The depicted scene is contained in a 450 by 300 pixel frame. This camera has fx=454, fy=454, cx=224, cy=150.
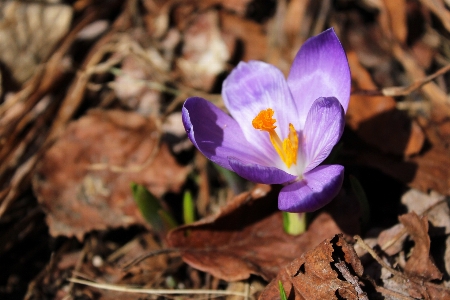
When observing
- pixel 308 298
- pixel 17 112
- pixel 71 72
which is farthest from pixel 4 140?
pixel 308 298

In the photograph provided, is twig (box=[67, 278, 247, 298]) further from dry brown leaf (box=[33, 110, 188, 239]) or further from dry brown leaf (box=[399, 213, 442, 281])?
dry brown leaf (box=[399, 213, 442, 281])

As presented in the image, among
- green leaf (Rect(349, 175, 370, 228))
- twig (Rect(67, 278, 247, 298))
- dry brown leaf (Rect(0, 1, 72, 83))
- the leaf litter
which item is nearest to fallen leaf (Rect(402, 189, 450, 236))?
the leaf litter

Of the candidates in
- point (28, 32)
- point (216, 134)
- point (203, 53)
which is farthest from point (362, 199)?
point (28, 32)

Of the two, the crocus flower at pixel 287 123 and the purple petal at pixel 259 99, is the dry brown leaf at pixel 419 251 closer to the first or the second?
the crocus flower at pixel 287 123

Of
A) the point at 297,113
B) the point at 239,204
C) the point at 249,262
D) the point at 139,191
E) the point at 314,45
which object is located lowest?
the point at 249,262

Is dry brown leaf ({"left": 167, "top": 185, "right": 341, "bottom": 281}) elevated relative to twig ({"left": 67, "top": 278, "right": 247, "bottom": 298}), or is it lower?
elevated

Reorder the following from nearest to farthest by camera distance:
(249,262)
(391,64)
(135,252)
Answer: (249,262), (135,252), (391,64)

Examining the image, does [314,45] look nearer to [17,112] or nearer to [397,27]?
[397,27]
